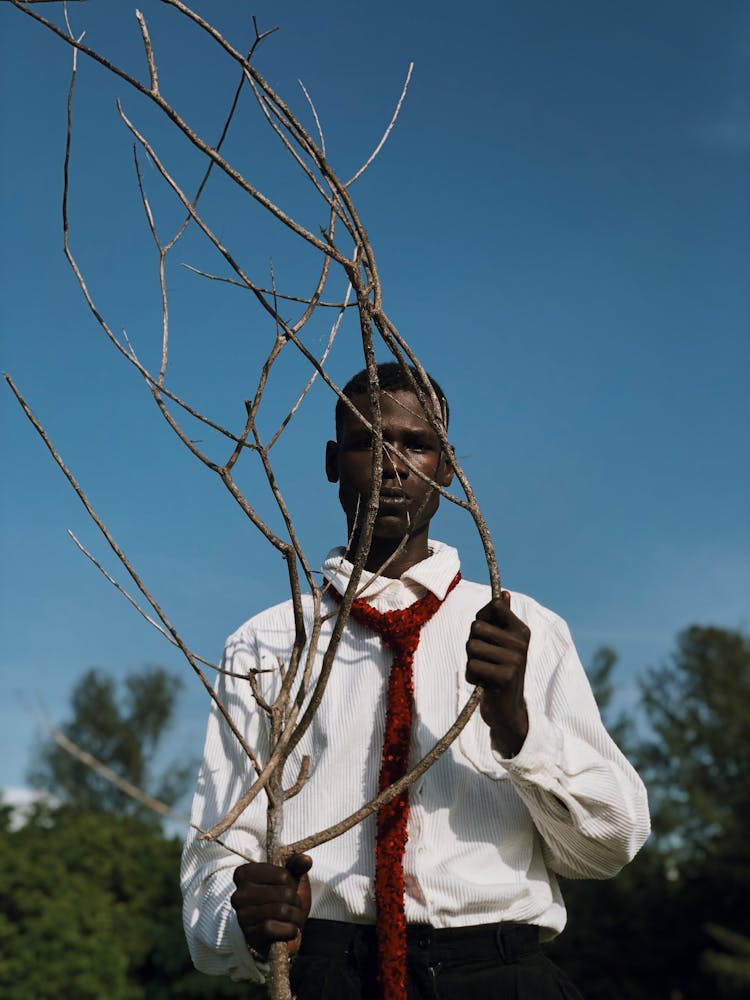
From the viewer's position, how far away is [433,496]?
2.65 meters

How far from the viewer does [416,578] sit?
8.38 ft

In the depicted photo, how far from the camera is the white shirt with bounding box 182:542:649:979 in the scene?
214cm

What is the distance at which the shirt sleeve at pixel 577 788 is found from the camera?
6.65 feet

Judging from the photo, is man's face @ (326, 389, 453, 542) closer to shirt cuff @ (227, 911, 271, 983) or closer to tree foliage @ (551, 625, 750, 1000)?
shirt cuff @ (227, 911, 271, 983)

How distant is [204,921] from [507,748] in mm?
785

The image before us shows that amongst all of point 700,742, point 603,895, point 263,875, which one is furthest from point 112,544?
point 700,742

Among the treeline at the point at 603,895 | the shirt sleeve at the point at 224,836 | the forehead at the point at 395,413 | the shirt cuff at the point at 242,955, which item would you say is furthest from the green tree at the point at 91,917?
the forehead at the point at 395,413

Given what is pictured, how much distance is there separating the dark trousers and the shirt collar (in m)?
0.76

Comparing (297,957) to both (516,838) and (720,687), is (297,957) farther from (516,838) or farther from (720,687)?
(720,687)

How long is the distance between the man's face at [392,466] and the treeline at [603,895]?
12.8 meters

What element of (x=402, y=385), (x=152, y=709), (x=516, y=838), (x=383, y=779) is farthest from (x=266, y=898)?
(x=152, y=709)

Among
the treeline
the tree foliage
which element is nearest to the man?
the treeline

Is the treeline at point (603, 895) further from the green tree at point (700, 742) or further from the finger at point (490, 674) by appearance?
the finger at point (490, 674)

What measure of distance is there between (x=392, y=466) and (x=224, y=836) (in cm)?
92
